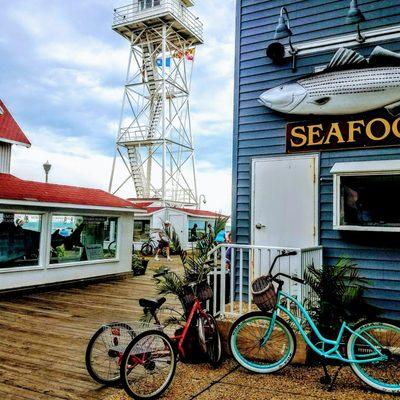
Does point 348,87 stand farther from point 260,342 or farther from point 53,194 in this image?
point 53,194

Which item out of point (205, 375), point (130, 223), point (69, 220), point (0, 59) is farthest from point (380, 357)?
point (0, 59)

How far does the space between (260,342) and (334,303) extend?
95 centimetres

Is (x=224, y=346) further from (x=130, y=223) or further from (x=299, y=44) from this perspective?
(x=130, y=223)

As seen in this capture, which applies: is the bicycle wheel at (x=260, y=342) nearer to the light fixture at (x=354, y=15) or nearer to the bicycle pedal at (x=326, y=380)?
the bicycle pedal at (x=326, y=380)

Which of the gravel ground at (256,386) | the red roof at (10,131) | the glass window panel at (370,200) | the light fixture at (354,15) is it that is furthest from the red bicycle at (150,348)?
the red roof at (10,131)

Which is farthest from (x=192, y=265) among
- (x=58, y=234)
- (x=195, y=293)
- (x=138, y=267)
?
(x=138, y=267)

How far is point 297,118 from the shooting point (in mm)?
6359

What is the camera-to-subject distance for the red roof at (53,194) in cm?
975

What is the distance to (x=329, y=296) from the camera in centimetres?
470

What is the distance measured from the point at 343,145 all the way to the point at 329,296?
7.79ft

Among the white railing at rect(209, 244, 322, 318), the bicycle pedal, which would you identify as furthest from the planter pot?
the bicycle pedal

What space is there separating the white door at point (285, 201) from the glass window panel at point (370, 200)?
0.46m

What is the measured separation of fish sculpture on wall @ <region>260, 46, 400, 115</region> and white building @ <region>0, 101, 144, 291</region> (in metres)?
6.63

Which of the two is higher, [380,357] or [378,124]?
[378,124]
